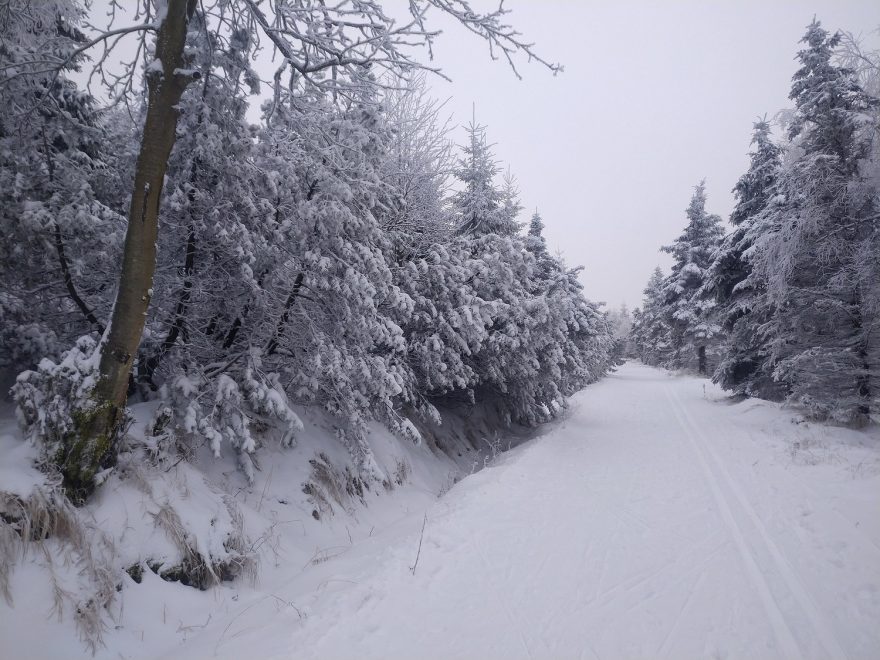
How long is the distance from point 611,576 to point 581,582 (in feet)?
1.11

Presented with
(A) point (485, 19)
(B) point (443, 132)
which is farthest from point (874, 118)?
(A) point (485, 19)

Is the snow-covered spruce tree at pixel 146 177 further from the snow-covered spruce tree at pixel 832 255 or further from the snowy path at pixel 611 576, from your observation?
the snow-covered spruce tree at pixel 832 255

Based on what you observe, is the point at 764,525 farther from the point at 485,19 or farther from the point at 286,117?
the point at 286,117

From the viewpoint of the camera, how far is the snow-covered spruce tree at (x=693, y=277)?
27906 mm

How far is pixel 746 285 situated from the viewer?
15.1m

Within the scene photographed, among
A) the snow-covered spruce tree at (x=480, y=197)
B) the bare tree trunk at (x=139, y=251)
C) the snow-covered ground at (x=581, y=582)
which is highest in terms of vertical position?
the snow-covered spruce tree at (x=480, y=197)

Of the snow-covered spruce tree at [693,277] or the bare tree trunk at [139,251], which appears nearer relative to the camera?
the bare tree trunk at [139,251]

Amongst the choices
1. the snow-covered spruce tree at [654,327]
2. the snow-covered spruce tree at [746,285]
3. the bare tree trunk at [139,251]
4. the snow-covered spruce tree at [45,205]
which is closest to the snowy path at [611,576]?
the bare tree trunk at [139,251]

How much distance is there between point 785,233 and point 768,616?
10.4 m

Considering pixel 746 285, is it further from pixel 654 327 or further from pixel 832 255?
pixel 654 327

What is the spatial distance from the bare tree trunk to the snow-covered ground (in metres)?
1.36

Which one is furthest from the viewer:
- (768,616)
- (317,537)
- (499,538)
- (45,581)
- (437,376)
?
(437,376)

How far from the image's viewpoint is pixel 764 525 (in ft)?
17.2

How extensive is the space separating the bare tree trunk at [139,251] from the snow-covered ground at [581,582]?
1.36 metres
